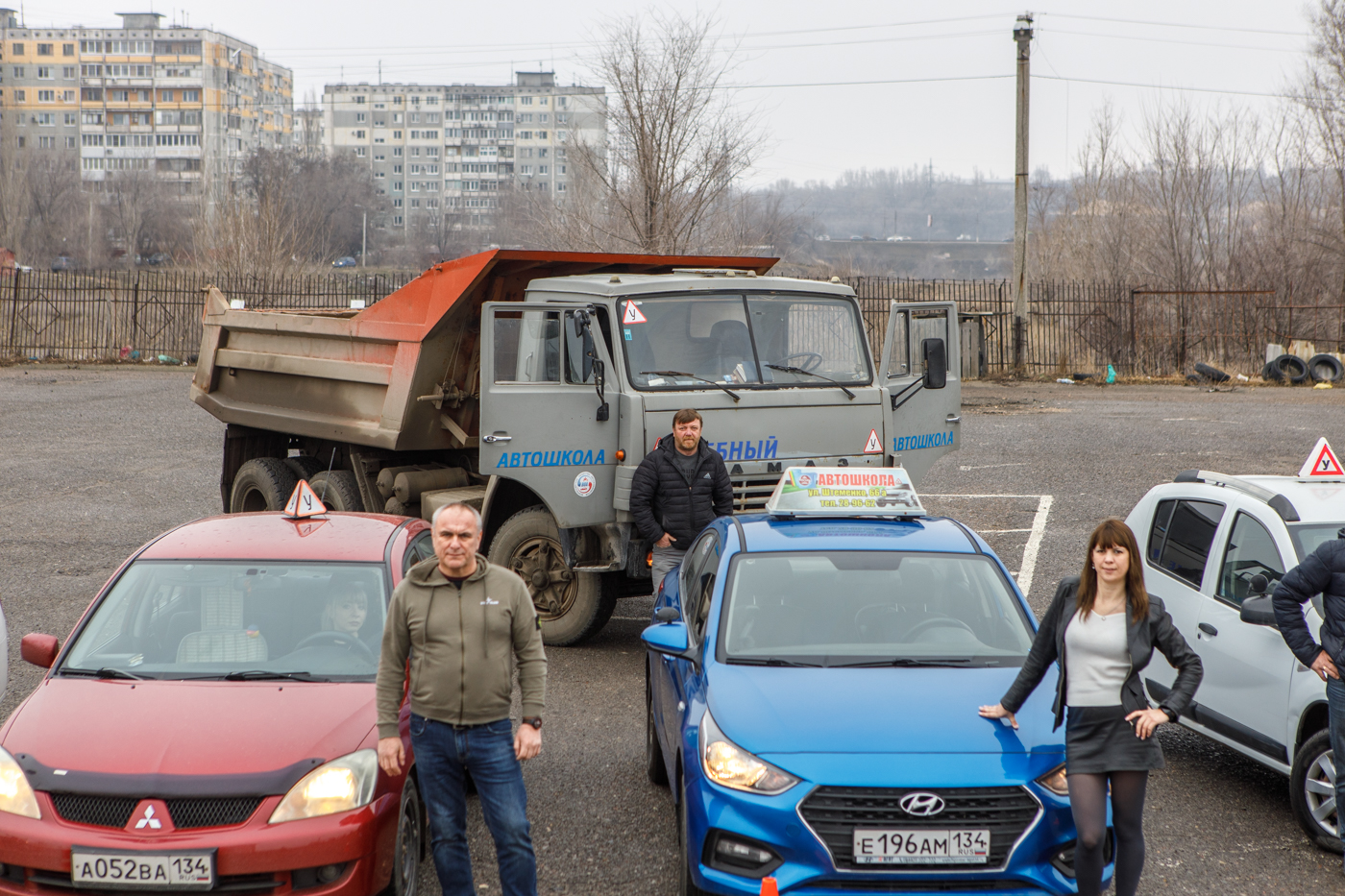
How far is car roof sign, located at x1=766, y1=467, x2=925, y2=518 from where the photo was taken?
606 cm

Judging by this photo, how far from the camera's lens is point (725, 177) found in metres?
22.8

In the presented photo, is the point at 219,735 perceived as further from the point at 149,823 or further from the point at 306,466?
the point at 306,466

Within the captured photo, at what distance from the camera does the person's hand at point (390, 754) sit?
4141 mm

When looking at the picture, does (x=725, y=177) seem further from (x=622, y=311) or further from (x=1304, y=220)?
(x=1304, y=220)

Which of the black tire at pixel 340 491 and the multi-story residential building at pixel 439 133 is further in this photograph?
the multi-story residential building at pixel 439 133

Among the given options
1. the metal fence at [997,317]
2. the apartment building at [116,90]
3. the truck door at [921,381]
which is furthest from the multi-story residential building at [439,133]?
the truck door at [921,381]

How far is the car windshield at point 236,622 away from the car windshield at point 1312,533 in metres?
4.44

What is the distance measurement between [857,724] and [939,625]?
933mm

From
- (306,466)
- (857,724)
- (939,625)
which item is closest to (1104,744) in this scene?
(857,724)

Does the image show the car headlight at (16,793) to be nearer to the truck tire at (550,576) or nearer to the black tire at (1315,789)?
the truck tire at (550,576)

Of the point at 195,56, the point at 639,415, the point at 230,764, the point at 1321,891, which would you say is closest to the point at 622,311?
the point at 639,415

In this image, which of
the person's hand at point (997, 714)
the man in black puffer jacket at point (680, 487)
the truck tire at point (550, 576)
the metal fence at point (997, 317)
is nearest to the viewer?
the person's hand at point (997, 714)

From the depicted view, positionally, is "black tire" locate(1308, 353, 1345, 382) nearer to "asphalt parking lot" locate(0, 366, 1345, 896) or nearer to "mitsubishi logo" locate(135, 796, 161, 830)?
"asphalt parking lot" locate(0, 366, 1345, 896)

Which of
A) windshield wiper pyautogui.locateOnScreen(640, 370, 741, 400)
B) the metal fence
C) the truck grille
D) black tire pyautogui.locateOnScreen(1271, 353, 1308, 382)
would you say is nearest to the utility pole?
the metal fence
